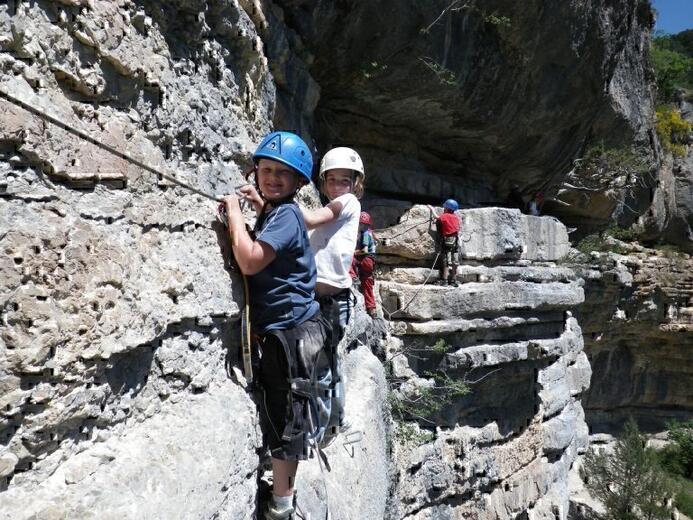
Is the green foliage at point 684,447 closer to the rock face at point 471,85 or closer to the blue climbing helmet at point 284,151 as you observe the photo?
the rock face at point 471,85

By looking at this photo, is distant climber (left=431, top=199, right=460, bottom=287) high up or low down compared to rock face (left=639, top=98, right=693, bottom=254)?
down

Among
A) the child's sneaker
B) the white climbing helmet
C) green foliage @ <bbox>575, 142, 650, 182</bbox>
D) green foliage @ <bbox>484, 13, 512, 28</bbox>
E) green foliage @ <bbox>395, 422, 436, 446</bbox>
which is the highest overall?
green foliage @ <bbox>484, 13, 512, 28</bbox>

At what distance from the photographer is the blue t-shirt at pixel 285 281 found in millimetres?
2002

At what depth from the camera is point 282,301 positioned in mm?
2082

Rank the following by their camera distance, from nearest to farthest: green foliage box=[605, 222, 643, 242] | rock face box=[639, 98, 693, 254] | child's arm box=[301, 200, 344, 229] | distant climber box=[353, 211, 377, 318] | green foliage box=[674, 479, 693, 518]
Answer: child's arm box=[301, 200, 344, 229]
distant climber box=[353, 211, 377, 318]
green foliage box=[674, 479, 693, 518]
green foliage box=[605, 222, 643, 242]
rock face box=[639, 98, 693, 254]

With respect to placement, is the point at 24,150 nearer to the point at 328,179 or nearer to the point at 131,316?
the point at 131,316

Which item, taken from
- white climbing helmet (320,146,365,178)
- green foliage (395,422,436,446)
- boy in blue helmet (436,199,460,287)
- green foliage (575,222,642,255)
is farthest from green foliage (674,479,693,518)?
white climbing helmet (320,146,365,178)

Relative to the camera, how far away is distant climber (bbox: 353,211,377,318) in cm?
559

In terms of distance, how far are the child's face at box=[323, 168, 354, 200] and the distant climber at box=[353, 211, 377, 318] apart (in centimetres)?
269

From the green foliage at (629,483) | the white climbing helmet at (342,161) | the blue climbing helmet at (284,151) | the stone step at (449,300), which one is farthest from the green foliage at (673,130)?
the blue climbing helmet at (284,151)

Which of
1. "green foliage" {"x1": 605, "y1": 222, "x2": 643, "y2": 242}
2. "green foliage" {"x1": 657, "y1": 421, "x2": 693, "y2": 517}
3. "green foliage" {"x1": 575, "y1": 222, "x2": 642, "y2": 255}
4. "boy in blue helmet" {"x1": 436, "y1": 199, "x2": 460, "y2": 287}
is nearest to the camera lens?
"boy in blue helmet" {"x1": 436, "y1": 199, "x2": 460, "y2": 287}

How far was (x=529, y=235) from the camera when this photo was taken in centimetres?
729

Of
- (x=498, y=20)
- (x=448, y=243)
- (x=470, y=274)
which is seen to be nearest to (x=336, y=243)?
(x=448, y=243)

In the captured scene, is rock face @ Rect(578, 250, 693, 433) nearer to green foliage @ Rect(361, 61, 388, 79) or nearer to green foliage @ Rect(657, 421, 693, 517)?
green foliage @ Rect(657, 421, 693, 517)
